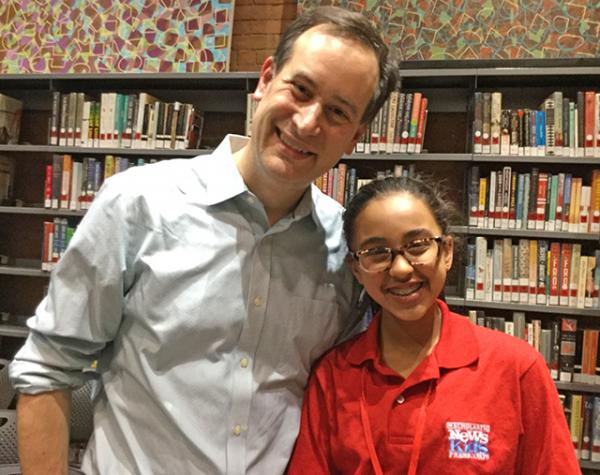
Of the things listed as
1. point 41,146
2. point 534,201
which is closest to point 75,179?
point 41,146

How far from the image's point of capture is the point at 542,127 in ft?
9.32

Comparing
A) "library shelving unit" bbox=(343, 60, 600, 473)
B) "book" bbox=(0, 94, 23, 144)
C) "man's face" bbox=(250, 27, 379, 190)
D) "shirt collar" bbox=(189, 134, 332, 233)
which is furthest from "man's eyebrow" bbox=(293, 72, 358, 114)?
"book" bbox=(0, 94, 23, 144)

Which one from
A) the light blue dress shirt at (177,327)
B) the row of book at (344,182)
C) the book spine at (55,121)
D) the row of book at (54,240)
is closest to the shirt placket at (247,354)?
the light blue dress shirt at (177,327)

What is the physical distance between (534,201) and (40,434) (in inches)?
101

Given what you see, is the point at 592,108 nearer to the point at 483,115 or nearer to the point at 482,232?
the point at 483,115

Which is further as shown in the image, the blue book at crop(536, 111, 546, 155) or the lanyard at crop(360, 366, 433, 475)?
the blue book at crop(536, 111, 546, 155)

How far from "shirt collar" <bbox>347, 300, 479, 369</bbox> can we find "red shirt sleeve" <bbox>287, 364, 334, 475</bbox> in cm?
10

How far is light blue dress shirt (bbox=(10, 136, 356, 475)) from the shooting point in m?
1.08

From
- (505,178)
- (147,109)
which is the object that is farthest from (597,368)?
(147,109)

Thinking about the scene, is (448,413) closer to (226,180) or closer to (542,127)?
(226,180)

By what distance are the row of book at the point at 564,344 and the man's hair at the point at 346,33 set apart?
6.44 feet

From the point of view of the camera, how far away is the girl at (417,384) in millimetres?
1133

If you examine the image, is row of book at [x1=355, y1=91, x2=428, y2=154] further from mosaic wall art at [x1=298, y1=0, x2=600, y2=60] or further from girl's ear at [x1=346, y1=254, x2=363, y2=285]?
girl's ear at [x1=346, y1=254, x2=363, y2=285]

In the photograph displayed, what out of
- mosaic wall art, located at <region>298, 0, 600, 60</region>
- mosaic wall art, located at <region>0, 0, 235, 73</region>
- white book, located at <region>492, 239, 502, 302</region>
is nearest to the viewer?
white book, located at <region>492, 239, 502, 302</region>
